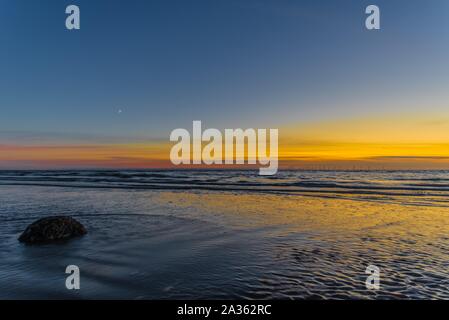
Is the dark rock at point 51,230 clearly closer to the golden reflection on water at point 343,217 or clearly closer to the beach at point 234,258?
the beach at point 234,258

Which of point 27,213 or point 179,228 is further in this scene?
point 27,213

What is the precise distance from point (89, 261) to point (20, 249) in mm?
2735

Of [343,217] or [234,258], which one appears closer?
[234,258]

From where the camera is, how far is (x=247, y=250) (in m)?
9.51

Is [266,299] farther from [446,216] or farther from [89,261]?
[446,216]

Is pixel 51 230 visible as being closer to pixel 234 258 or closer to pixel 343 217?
pixel 234 258

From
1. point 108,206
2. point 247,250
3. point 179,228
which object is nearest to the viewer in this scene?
point 247,250

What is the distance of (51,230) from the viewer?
10953 mm

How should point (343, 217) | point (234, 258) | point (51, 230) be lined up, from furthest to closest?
point (343, 217) < point (51, 230) < point (234, 258)

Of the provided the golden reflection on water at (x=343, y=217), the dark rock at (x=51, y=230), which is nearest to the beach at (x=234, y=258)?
the golden reflection on water at (x=343, y=217)

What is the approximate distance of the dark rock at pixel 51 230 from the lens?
1053cm

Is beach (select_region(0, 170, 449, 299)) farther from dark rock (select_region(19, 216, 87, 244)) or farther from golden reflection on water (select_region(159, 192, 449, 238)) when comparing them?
dark rock (select_region(19, 216, 87, 244))

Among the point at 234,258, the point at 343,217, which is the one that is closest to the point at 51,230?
the point at 234,258
